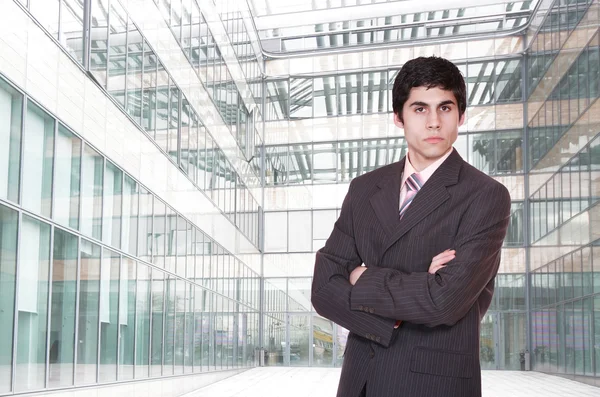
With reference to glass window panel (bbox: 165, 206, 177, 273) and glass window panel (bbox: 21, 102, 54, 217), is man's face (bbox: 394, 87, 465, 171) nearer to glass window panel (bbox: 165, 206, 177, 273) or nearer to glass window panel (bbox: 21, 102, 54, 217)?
glass window panel (bbox: 21, 102, 54, 217)

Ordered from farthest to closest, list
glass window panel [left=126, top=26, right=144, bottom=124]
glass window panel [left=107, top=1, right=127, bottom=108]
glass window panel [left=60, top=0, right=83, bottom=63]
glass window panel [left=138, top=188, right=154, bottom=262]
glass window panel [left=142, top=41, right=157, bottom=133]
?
glass window panel [left=142, top=41, right=157, bottom=133]
glass window panel [left=138, top=188, right=154, bottom=262]
glass window panel [left=126, top=26, right=144, bottom=124]
glass window panel [left=107, top=1, right=127, bottom=108]
glass window panel [left=60, top=0, right=83, bottom=63]

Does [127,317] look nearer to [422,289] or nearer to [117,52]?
[117,52]

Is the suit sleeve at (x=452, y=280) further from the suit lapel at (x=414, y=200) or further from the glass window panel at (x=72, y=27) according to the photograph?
the glass window panel at (x=72, y=27)

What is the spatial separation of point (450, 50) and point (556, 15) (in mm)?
5842

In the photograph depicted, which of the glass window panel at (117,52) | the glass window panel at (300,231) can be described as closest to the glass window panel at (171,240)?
the glass window panel at (117,52)

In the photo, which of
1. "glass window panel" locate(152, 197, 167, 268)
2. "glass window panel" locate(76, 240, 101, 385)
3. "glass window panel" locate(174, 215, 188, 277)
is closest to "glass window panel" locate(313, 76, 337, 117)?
"glass window panel" locate(174, 215, 188, 277)

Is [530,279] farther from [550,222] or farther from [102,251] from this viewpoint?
[102,251]

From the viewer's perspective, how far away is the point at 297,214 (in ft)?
105

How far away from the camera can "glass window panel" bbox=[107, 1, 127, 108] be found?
1383cm

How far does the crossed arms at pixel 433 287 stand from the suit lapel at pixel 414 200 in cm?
9

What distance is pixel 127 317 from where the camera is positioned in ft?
48.1

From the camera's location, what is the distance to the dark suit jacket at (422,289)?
197 centimetres

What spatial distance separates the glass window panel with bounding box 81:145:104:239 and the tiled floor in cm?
723

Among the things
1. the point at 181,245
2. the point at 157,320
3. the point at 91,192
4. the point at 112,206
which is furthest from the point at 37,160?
the point at 181,245
